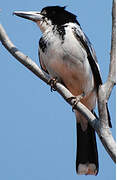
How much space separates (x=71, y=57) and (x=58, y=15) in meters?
0.65

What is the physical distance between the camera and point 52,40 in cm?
444

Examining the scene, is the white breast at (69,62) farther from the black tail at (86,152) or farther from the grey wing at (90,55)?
the black tail at (86,152)

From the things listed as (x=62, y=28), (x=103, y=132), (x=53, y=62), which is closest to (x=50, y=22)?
(x=62, y=28)

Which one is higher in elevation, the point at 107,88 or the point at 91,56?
the point at 91,56

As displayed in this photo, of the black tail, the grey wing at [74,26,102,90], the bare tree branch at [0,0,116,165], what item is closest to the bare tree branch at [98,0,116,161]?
the bare tree branch at [0,0,116,165]

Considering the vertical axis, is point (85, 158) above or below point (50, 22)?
below

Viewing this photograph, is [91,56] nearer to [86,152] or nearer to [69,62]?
[69,62]

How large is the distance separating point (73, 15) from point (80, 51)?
2.02ft

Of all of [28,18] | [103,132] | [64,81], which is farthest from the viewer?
[64,81]

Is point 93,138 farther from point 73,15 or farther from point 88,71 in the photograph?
point 73,15

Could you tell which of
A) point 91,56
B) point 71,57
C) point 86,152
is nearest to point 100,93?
point 71,57

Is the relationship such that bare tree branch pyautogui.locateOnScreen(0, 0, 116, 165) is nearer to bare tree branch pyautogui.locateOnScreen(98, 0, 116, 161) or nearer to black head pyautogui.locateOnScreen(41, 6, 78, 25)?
bare tree branch pyautogui.locateOnScreen(98, 0, 116, 161)

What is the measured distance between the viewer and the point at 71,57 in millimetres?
4418

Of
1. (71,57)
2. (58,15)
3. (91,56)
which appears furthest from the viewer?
(58,15)
